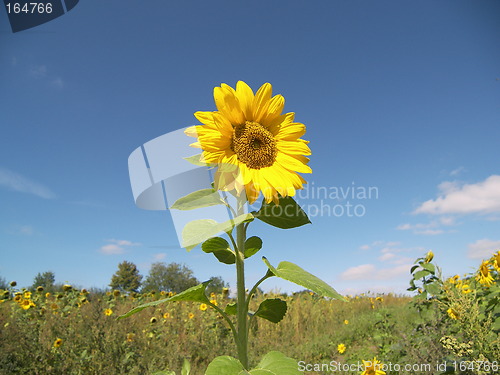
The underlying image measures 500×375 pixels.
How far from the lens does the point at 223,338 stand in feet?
21.6

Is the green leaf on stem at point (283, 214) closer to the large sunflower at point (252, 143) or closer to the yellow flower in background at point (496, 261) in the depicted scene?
the large sunflower at point (252, 143)

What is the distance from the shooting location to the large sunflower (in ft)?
3.31

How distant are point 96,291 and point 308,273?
9072mm

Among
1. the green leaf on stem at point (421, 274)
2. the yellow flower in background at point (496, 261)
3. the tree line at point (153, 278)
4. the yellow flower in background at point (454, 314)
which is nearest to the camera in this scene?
the yellow flower in background at point (454, 314)

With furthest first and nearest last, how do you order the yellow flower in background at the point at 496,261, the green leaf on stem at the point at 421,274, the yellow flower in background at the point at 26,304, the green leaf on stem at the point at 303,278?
the yellow flower in background at the point at 26,304, the green leaf on stem at the point at 421,274, the yellow flower in background at the point at 496,261, the green leaf on stem at the point at 303,278

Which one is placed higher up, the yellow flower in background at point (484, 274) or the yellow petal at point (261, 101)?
the yellow petal at point (261, 101)

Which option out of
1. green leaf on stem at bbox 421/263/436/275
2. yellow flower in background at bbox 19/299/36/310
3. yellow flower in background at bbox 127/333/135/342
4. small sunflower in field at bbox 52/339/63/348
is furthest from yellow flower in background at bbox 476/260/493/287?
yellow flower in background at bbox 19/299/36/310

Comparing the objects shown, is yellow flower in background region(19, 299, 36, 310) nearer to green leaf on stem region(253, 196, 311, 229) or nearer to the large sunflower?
the large sunflower

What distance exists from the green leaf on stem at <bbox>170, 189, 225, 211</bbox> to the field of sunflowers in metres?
2.02

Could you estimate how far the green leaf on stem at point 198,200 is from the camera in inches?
35.8

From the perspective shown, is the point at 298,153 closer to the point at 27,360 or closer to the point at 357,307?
the point at 27,360

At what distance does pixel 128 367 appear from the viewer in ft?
15.2

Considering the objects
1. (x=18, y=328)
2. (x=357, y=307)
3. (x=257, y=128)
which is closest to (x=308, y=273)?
(x=257, y=128)

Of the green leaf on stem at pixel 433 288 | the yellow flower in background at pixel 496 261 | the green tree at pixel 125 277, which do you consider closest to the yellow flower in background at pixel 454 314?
the yellow flower in background at pixel 496 261
